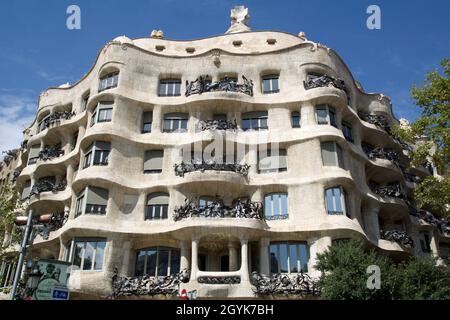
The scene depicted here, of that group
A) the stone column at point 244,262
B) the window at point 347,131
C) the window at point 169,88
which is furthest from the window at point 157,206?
the window at point 347,131

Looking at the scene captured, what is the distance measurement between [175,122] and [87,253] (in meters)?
10.5

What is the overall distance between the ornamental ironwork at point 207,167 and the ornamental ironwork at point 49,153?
10399 millimetres

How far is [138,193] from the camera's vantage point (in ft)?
90.5

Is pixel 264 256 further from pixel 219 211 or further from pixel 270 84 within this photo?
pixel 270 84

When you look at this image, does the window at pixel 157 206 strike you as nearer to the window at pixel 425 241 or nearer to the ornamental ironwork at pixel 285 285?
the ornamental ironwork at pixel 285 285

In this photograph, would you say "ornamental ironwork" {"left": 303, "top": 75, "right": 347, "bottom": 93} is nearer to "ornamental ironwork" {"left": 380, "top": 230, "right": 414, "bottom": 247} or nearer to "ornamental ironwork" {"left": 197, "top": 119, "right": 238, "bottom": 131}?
"ornamental ironwork" {"left": 197, "top": 119, "right": 238, "bottom": 131}

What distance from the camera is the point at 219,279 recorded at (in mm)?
23891

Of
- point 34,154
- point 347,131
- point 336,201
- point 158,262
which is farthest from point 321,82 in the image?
point 34,154

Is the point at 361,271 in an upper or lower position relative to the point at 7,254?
lower

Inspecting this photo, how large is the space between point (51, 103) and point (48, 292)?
27.1 meters

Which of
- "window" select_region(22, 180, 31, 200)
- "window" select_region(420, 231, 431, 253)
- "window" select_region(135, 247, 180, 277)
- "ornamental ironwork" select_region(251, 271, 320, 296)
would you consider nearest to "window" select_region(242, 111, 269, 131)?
"window" select_region(135, 247, 180, 277)

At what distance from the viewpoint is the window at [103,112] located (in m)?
29.4
